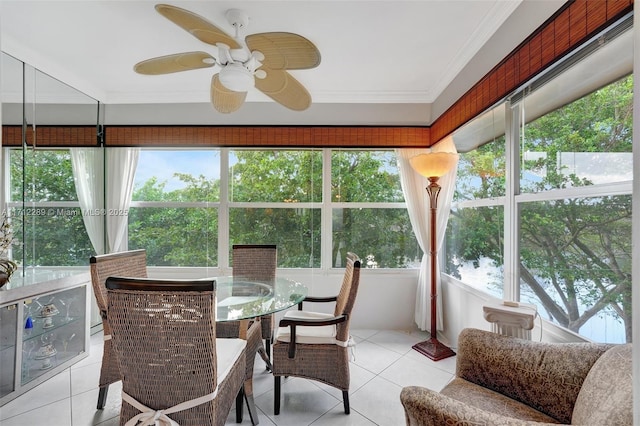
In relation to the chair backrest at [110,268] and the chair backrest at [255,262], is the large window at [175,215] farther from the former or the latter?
the chair backrest at [110,268]

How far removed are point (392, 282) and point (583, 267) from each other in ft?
6.24

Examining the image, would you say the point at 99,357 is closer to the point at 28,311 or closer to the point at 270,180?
the point at 28,311

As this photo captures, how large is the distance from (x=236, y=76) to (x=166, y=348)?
1.37 m

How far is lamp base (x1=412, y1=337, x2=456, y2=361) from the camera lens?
99.0 inches

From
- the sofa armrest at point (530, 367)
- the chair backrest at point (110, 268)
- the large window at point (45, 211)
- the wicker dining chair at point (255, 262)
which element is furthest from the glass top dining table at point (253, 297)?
the large window at point (45, 211)

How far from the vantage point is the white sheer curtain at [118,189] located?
319 cm

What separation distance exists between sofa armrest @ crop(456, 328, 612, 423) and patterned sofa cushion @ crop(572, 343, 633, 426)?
72 millimetres

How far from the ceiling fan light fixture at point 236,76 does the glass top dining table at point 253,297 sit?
1311mm

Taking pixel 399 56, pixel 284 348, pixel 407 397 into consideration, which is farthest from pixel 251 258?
pixel 399 56

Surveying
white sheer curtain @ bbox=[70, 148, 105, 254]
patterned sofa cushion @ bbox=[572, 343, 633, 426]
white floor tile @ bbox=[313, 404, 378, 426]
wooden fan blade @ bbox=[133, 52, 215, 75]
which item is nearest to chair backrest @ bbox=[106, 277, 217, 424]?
white floor tile @ bbox=[313, 404, 378, 426]

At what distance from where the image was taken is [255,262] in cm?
262

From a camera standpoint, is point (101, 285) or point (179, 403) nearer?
point (179, 403)

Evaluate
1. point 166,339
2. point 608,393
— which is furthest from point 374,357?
point 166,339

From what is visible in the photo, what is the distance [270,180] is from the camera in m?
3.29
